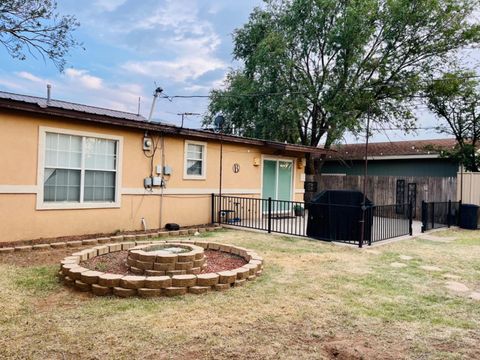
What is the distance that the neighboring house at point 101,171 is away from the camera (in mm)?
6602

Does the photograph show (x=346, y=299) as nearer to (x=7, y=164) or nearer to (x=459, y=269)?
(x=459, y=269)

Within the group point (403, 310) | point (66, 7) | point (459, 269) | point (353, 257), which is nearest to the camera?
point (403, 310)

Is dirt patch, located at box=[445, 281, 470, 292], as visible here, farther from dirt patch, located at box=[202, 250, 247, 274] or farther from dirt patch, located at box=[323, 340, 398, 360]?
dirt patch, located at box=[202, 250, 247, 274]

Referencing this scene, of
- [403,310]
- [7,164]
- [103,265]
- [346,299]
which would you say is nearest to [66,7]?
[7,164]

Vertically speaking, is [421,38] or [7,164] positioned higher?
[421,38]

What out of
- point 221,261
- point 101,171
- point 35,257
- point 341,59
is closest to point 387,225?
point 221,261

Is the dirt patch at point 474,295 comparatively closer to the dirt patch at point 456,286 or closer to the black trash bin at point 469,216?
the dirt patch at point 456,286

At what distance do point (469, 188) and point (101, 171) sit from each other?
38.4ft

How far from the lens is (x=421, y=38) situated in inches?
594

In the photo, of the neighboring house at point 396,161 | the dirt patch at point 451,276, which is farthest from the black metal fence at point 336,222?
the neighboring house at point 396,161

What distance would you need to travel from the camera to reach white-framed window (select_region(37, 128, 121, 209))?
7.00m

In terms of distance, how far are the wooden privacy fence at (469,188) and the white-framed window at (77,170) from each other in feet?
36.6

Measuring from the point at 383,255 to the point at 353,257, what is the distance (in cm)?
68

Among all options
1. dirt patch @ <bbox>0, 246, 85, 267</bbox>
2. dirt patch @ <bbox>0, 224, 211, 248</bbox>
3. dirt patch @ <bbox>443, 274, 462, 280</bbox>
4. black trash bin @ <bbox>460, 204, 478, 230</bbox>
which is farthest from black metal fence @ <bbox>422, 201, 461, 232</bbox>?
dirt patch @ <bbox>0, 246, 85, 267</bbox>
